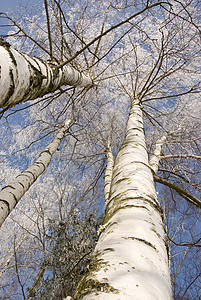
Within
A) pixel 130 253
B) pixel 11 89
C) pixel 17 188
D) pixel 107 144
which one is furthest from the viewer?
pixel 107 144

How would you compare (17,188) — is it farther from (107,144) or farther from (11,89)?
(107,144)

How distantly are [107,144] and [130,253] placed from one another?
4.07 meters

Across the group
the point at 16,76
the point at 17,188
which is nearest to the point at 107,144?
the point at 17,188

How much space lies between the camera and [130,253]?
2.27 feet

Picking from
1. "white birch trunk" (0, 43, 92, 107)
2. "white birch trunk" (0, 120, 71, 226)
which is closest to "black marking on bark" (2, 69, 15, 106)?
"white birch trunk" (0, 43, 92, 107)

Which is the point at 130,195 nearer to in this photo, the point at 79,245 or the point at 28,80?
the point at 28,80

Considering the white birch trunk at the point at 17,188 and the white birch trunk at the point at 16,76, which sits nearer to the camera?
the white birch trunk at the point at 16,76

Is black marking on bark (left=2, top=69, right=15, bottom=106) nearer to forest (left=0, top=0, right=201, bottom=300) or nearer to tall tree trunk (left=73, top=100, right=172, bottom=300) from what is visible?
forest (left=0, top=0, right=201, bottom=300)

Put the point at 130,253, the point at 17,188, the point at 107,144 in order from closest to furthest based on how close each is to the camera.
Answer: the point at 130,253 < the point at 17,188 < the point at 107,144

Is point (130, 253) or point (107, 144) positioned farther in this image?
point (107, 144)

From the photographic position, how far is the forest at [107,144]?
0.77 metres

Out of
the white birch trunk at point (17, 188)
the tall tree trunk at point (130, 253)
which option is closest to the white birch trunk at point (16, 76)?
the tall tree trunk at point (130, 253)

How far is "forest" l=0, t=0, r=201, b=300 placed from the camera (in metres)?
0.77

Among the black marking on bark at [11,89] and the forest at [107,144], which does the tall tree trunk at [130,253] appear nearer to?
the forest at [107,144]
